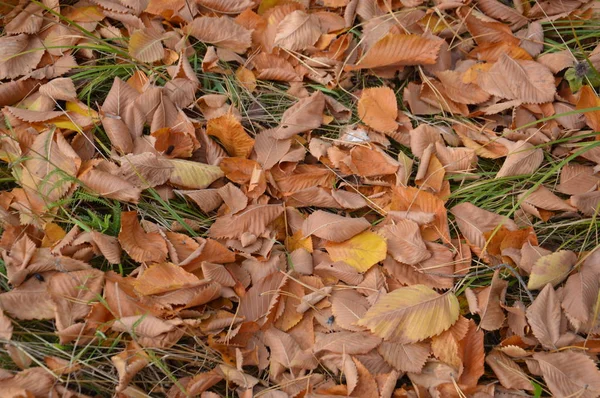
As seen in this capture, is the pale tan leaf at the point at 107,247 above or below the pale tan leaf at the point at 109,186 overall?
below

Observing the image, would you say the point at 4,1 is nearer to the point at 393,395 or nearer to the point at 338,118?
the point at 338,118

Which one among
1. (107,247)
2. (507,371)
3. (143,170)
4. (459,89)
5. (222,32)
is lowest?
(507,371)

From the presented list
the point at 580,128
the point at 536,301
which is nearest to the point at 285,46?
the point at 580,128

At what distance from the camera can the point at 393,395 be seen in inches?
50.6

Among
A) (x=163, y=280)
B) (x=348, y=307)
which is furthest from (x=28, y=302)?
(x=348, y=307)

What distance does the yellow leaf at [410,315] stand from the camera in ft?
4.30

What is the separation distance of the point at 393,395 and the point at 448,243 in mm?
416

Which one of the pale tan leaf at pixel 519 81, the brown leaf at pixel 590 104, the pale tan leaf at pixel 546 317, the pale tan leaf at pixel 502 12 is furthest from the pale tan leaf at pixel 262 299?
the pale tan leaf at pixel 502 12

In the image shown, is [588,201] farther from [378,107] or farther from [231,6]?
[231,6]

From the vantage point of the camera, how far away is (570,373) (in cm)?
128

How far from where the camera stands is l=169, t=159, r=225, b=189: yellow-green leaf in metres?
1.46

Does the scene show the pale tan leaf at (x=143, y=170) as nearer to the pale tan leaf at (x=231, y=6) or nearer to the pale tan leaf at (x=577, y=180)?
the pale tan leaf at (x=231, y=6)

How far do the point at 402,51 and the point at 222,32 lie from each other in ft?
1.78

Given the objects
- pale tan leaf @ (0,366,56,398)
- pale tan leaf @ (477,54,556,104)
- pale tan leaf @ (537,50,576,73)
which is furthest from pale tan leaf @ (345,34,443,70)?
pale tan leaf @ (0,366,56,398)
